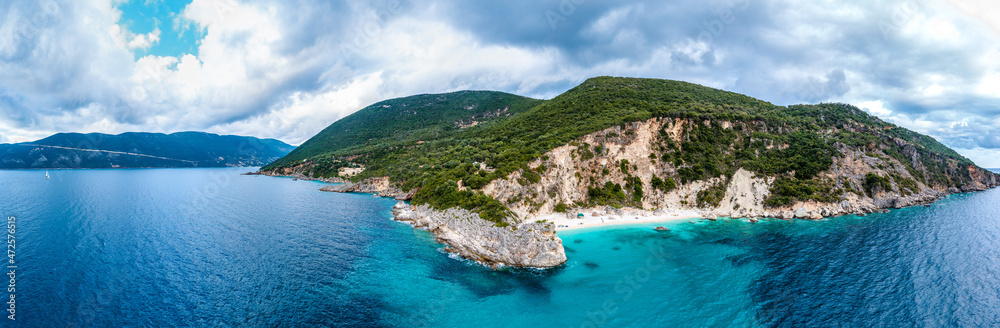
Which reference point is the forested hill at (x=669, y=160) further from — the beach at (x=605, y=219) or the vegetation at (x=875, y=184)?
the beach at (x=605, y=219)

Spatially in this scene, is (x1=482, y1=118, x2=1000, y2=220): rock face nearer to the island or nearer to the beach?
the island

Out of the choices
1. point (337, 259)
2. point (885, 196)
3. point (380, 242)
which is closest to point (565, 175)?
point (380, 242)

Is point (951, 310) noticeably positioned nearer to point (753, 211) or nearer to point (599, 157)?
point (753, 211)

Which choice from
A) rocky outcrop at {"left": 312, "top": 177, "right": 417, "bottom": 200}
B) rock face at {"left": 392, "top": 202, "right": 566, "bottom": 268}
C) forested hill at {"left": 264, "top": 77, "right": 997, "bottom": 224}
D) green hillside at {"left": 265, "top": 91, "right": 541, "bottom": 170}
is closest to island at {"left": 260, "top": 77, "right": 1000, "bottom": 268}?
rock face at {"left": 392, "top": 202, "right": 566, "bottom": 268}

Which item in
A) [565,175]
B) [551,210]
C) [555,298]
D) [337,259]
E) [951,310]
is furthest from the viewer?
[565,175]

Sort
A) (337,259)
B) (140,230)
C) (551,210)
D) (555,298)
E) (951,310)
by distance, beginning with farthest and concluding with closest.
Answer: (551,210), (140,230), (337,259), (555,298), (951,310)

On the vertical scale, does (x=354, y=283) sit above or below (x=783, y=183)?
below

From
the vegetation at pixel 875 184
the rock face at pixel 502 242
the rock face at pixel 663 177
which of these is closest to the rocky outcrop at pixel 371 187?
the rock face at pixel 663 177
